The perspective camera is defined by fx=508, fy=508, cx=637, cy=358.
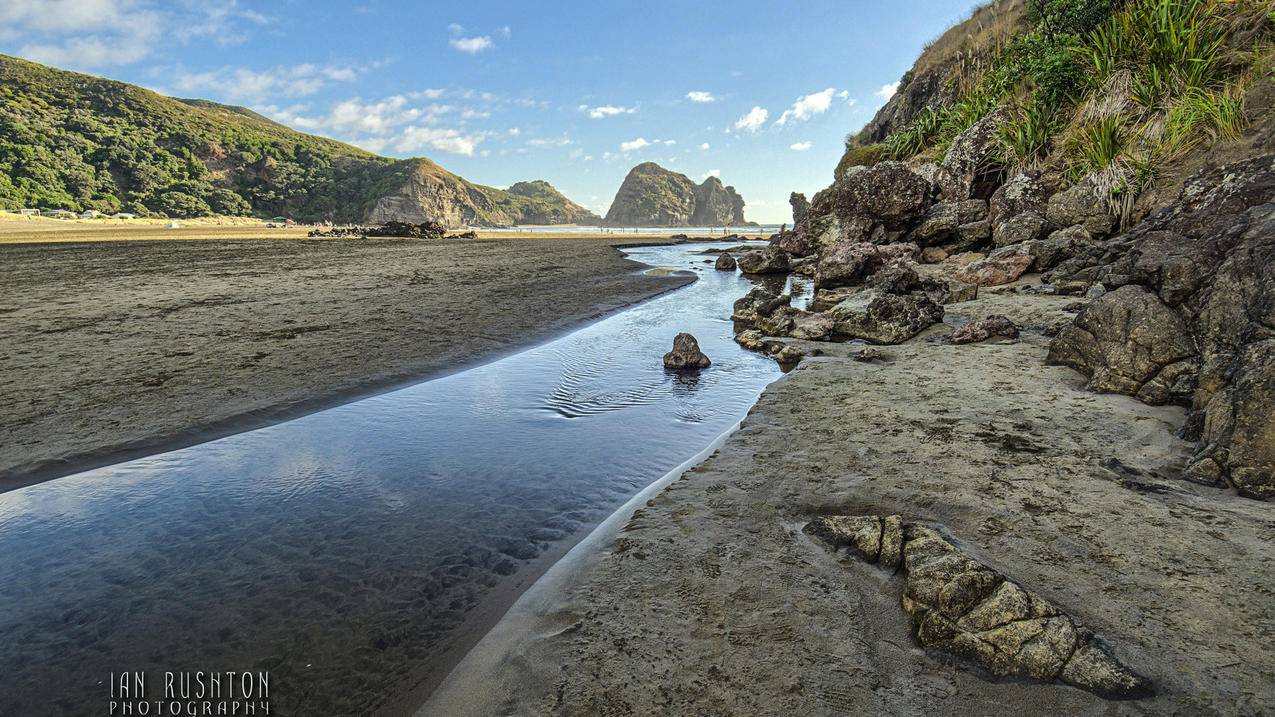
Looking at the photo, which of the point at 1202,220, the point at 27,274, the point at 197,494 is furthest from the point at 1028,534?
the point at 27,274

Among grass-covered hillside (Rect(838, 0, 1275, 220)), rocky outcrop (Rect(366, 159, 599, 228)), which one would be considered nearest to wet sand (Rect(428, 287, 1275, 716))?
grass-covered hillside (Rect(838, 0, 1275, 220))

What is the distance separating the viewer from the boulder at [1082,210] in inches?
497

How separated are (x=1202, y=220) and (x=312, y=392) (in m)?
11.8

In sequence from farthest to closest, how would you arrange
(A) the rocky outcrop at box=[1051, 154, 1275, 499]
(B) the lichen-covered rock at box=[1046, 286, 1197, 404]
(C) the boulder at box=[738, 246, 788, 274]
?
(C) the boulder at box=[738, 246, 788, 274] → (B) the lichen-covered rock at box=[1046, 286, 1197, 404] → (A) the rocky outcrop at box=[1051, 154, 1275, 499]

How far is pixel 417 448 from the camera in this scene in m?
4.97

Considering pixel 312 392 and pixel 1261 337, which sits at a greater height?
pixel 1261 337

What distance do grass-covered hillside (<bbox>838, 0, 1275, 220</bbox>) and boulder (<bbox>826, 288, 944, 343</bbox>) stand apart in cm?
750

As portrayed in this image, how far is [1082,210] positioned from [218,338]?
19.2 m

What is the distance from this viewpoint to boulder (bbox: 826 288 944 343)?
29.1 feet

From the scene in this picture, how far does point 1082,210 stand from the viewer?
→ 13.0 m

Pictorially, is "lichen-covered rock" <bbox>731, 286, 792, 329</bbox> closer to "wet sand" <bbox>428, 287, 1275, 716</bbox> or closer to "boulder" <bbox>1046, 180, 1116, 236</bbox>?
"wet sand" <bbox>428, 287, 1275, 716</bbox>

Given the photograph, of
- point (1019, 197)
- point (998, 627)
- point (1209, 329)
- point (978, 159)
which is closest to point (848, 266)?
point (1019, 197)

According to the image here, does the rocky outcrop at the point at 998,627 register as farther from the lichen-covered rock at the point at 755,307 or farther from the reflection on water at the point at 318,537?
the lichen-covered rock at the point at 755,307

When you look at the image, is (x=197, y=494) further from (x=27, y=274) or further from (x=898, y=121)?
(x=898, y=121)
